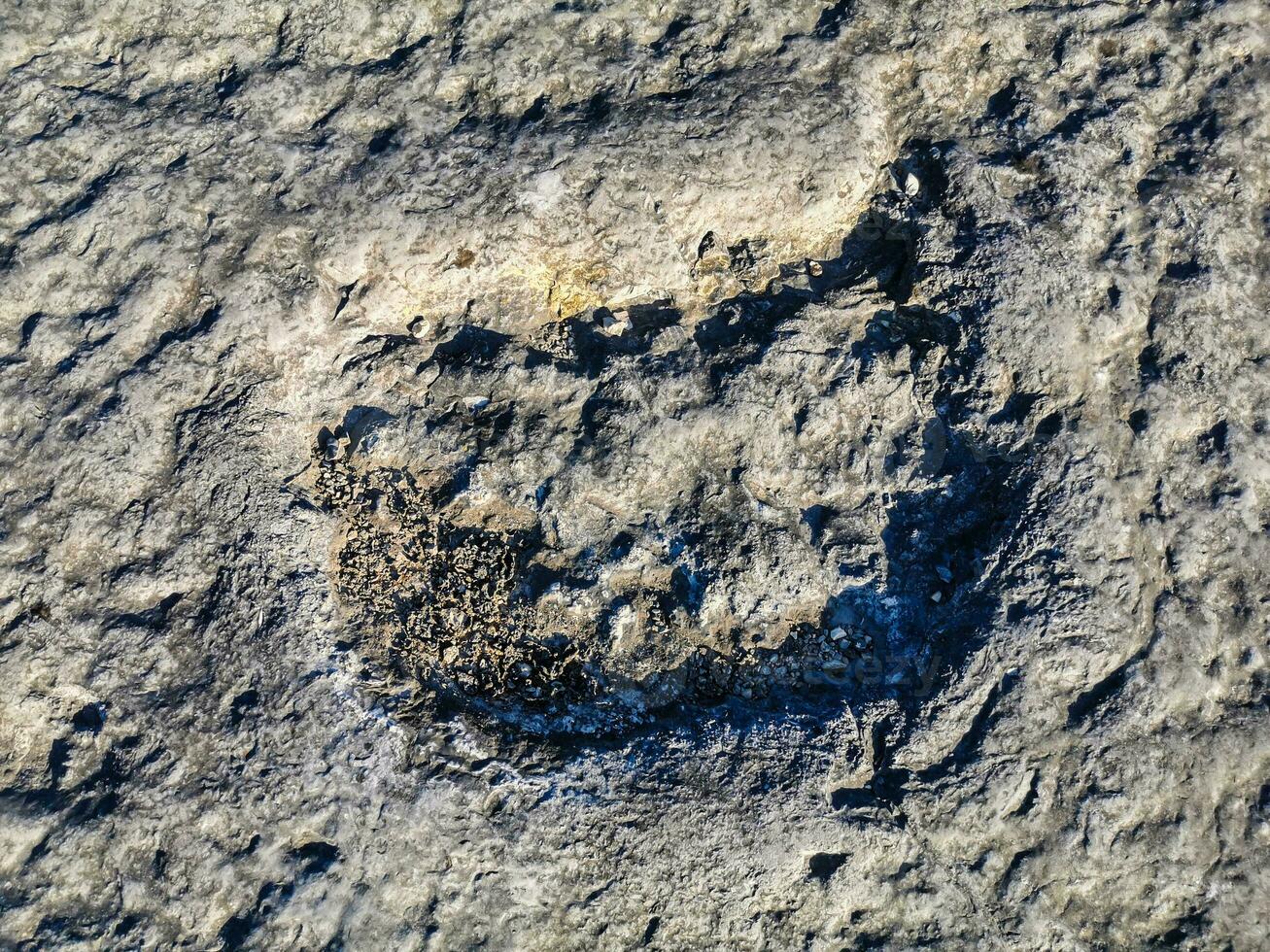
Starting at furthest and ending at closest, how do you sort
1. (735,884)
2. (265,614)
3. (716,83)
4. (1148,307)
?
1. (716,83)
2. (1148,307)
3. (265,614)
4. (735,884)

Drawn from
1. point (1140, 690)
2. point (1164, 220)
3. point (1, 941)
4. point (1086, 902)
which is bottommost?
point (1086, 902)

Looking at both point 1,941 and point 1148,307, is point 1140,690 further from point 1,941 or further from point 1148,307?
point 1,941

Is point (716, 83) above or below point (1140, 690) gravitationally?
above

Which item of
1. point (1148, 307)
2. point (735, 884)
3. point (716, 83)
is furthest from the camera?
point (716, 83)

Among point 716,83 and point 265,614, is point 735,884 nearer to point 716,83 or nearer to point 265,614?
point 265,614

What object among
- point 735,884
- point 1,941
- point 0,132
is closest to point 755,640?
point 735,884

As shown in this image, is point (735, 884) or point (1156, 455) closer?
point (735, 884)
